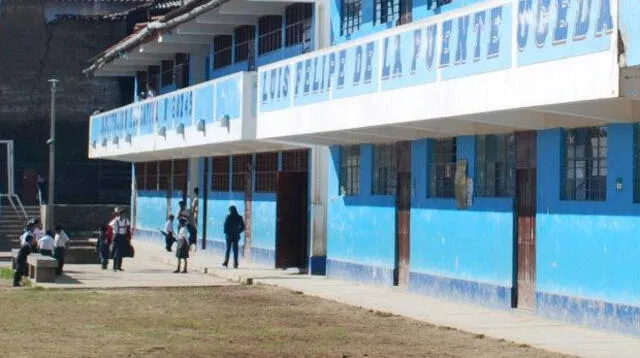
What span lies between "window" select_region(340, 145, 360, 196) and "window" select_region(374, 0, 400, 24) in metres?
2.78

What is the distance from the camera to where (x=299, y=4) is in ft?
109

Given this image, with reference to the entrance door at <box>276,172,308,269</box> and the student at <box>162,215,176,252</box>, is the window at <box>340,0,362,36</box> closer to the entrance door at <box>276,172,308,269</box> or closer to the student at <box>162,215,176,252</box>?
the entrance door at <box>276,172,308,269</box>

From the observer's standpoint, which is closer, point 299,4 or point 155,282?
point 155,282

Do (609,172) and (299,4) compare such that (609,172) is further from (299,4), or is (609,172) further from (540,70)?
(299,4)

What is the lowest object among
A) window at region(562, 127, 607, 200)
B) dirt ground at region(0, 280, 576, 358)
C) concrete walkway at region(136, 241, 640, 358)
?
dirt ground at region(0, 280, 576, 358)

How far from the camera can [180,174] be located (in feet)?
151

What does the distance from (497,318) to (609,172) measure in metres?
A: 3.01

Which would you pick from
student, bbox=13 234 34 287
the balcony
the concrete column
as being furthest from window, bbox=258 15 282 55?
student, bbox=13 234 34 287

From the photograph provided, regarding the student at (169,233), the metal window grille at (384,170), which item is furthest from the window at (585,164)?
the student at (169,233)

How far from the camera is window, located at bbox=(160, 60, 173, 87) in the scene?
46.8 m

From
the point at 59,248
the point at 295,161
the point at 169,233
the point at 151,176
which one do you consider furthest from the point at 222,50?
the point at 151,176

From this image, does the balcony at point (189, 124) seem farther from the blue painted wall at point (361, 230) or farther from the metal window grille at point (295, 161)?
the blue painted wall at point (361, 230)

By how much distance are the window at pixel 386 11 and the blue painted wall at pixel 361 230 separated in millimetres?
2508

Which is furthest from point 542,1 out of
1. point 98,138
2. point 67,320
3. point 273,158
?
point 98,138
